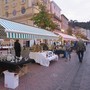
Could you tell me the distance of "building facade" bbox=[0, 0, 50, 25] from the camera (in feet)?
136

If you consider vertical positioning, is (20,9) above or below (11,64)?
above

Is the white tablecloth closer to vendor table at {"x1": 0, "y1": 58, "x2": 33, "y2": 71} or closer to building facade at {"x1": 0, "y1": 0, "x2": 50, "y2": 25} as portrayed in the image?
vendor table at {"x1": 0, "y1": 58, "x2": 33, "y2": 71}

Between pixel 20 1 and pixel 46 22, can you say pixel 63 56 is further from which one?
pixel 20 1

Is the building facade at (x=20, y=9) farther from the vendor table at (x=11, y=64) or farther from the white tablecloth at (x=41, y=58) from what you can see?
the vendor table at (x=11, y=64)

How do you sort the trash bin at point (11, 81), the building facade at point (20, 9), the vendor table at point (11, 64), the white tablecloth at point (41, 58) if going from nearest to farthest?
the trash bin at point (11, 81) < the vendor table at point (11, 64) < the white tablecloth at point (41, 58) < the building facade at point (20, 9)

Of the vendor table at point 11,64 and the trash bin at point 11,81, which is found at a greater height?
the vendor table at point 11,64

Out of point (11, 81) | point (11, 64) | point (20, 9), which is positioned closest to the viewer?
point (11, 81)

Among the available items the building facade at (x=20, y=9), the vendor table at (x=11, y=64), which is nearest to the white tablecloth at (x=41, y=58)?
the vendor table at (x=11, y=64)

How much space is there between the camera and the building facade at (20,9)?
136 feet

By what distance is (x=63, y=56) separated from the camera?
72.8 feet

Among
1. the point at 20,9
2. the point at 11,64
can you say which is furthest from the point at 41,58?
the point at 20,9

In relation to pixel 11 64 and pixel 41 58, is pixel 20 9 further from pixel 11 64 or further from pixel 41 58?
pixel 11 64

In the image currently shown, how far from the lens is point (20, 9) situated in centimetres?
4484

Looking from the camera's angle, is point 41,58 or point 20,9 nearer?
point 41,58
